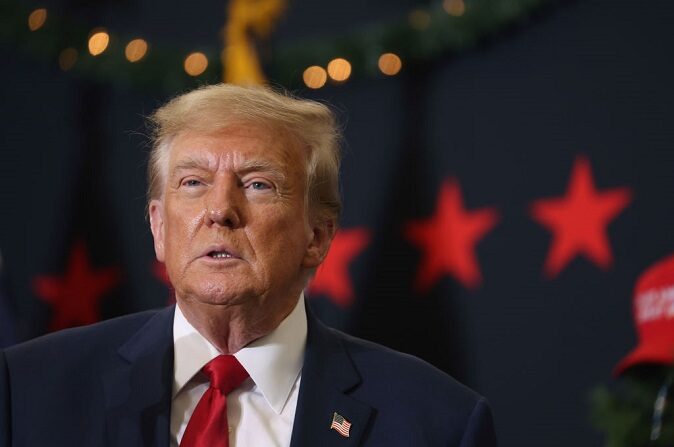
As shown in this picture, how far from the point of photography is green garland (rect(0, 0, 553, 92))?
12.6ft

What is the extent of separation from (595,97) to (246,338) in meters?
1.99

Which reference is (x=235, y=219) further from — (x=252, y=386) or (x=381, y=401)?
(x=381, y=401)

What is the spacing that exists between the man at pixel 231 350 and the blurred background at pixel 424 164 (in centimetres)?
119

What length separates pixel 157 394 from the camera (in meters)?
2.01

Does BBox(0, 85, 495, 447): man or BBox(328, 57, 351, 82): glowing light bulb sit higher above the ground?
BBox(328, 57, 351, 82): glowing light bulb

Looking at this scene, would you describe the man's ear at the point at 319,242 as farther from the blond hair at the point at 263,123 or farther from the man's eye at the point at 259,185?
the man's eye at the point at 259,185

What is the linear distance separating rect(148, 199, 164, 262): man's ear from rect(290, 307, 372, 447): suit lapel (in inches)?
13.9

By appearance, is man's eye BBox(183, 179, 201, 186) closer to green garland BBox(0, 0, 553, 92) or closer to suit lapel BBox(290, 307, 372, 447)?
suit lapel BBox(290, 307, 372, 447)

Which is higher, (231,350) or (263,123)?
(263,123)

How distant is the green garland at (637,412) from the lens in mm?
1466

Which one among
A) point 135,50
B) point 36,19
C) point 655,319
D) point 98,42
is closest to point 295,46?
point 135,50

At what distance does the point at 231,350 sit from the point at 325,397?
8.4 inches

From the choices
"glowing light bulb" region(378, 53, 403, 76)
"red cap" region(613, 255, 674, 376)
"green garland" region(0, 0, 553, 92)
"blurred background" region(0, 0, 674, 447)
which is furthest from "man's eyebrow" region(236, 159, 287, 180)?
"glowing light bulb" region(378, 53, 403, 76)


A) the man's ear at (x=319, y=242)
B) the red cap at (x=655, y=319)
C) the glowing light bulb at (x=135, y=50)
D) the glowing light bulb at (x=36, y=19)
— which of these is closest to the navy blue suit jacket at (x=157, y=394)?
the man's ear at (x=319, y=242)
